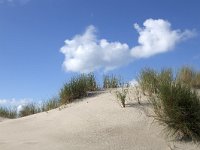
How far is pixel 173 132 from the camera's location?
855 centimetres

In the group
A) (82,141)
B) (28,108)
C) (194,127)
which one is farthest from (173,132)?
(28,108)

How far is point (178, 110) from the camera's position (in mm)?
8523

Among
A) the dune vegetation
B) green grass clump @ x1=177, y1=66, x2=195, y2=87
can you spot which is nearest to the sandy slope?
the dune vegetation

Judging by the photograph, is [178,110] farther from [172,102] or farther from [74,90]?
[74,90]

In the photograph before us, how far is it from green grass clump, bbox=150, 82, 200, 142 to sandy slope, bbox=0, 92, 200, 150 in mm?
291

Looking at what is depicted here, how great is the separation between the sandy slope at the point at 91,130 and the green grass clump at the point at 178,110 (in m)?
0.29

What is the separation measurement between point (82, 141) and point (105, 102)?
8.35 feet

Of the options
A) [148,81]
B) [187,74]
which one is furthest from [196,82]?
[148,81]

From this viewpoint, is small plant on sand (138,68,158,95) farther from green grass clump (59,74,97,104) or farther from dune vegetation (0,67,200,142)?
green grass clump (59,74,97,104)

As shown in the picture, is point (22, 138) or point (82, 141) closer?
point (82, 141)

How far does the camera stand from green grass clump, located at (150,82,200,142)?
27.6 feet

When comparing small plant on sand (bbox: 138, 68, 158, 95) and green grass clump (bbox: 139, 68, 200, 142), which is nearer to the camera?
green grass clump (bbox: 139, 68, 200, 142)

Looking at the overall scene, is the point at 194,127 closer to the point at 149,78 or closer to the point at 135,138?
the point at 135,138

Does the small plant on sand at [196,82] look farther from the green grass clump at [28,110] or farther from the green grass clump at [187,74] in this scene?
the green grass clump at [28,110]
